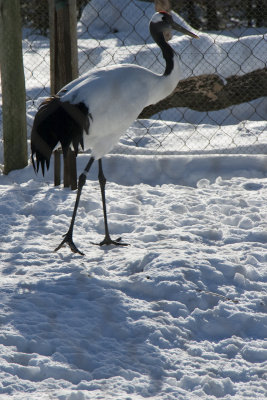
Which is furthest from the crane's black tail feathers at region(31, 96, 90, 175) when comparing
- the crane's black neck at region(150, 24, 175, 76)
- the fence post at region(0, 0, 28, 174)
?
the fence post at region(0, 0, 28, 174)

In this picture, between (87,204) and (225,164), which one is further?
(225,164)

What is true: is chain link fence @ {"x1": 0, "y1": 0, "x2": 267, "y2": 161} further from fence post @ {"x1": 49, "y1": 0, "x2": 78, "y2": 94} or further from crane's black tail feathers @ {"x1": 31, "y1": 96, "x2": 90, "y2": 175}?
crane's black tail feathers @ {"x1": 31, "y1": 96, "x2": 90, "y2": 175}

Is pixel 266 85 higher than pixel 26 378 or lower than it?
higher

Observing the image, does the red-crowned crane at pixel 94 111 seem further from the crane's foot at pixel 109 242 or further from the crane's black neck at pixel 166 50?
the crane's black neck at pixel 166 50

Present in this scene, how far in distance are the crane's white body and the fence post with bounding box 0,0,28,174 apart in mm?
808

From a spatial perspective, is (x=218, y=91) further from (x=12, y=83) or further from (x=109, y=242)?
(x=109, y=242)

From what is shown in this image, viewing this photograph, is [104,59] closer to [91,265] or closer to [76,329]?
[91,265]

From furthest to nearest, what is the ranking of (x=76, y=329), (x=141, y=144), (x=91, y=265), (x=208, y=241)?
(x=141, y=144), (x=208, y=241), (x=91, y=265), (x=76, y=329)

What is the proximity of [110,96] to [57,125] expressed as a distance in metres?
0.31

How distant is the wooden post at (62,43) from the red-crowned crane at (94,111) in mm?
541

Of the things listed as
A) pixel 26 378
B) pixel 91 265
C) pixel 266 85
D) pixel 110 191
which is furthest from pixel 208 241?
pixel 266 85

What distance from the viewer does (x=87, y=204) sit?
364 centimetres

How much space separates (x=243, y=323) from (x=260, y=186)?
159cm

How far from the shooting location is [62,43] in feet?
12.0
